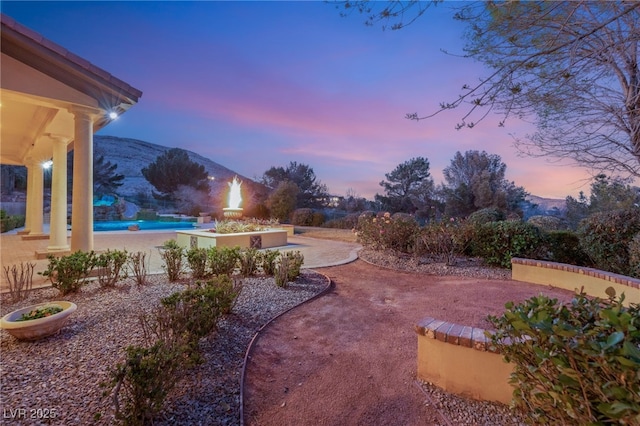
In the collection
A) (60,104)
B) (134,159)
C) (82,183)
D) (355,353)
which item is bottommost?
(355,353)

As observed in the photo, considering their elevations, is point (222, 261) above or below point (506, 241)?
below

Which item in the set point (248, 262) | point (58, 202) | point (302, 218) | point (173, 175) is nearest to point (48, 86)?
point (58, 202)

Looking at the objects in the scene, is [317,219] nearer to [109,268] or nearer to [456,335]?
[109,268]

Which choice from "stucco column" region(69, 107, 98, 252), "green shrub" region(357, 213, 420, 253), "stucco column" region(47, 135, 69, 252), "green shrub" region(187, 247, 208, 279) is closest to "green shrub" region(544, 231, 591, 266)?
"green shrub" region(357, 213, 420, 253)

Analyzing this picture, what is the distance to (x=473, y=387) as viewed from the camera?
7.30ft

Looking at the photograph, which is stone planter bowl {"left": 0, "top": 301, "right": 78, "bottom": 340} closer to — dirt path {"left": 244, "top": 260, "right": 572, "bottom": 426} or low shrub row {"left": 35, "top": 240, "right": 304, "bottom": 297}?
A: low shrub row {"left": 35, "top": 240, "right": 304, "bottom": 297}

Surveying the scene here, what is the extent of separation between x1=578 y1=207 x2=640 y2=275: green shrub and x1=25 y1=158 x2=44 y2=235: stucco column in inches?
609

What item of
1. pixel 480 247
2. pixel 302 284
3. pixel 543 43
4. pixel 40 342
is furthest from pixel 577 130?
pixel 40 342

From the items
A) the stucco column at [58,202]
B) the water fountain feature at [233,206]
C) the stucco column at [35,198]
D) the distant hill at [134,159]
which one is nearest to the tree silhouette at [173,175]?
the distant hill at [134,159]

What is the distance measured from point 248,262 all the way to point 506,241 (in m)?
5.18

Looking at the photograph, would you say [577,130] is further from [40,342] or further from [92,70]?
[92,70]

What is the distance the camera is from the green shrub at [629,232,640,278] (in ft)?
14.6

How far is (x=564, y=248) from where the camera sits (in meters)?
6.18

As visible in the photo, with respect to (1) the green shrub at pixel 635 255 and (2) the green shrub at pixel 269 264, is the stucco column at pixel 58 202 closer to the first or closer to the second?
(2) the green shrub at pixel 269 264
